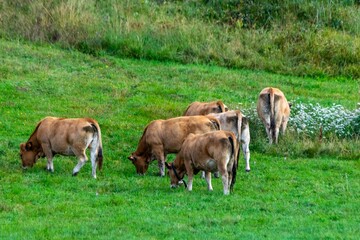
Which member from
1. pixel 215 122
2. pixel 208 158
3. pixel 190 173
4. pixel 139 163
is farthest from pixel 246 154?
pixel 208 158

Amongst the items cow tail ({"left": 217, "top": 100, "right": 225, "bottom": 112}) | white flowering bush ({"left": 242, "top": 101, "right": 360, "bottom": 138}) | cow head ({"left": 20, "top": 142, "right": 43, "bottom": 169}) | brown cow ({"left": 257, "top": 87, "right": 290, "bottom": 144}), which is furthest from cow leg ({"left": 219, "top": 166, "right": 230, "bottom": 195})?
white flowering bush ({"left": 242, "top": 101, "right": 360, "bottom": 138})

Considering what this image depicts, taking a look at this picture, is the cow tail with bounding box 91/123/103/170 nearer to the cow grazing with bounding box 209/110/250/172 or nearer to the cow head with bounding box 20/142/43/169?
the cow head with bounding box 20/142/43/169

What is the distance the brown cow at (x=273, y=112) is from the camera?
22.6 m

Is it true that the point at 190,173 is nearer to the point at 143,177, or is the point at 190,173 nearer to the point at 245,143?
the point at 143,177

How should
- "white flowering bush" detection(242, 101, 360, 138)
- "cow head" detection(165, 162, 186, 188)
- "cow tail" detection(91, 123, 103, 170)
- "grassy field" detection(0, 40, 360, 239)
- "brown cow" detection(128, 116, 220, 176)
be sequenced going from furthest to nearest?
1. "white flowering bush" detection(242, 101, 360, 138)
2. "brown cow" detection(128, 116, 220, 176)
3. "cow tail" detection(91, 123, 103, 170)
4. "cow head" detection(165, 162, 186, 188)
5. "grassy field" detection(0, 40, 360, 239)

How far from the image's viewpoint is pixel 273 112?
2261cm

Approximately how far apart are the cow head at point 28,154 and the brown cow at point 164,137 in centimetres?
205

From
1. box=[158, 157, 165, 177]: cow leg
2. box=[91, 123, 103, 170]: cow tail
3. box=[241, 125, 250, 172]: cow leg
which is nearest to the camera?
box=[91, 123, 103, 170]: cow tail

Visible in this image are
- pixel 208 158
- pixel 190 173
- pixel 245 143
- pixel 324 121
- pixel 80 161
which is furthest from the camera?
pixel 324 121

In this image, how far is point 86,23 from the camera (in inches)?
1310

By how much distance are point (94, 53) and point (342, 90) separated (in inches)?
343

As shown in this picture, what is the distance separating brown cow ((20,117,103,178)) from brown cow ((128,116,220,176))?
1234mm

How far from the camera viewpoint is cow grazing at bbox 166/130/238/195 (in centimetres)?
1714

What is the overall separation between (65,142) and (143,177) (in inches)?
71.1
